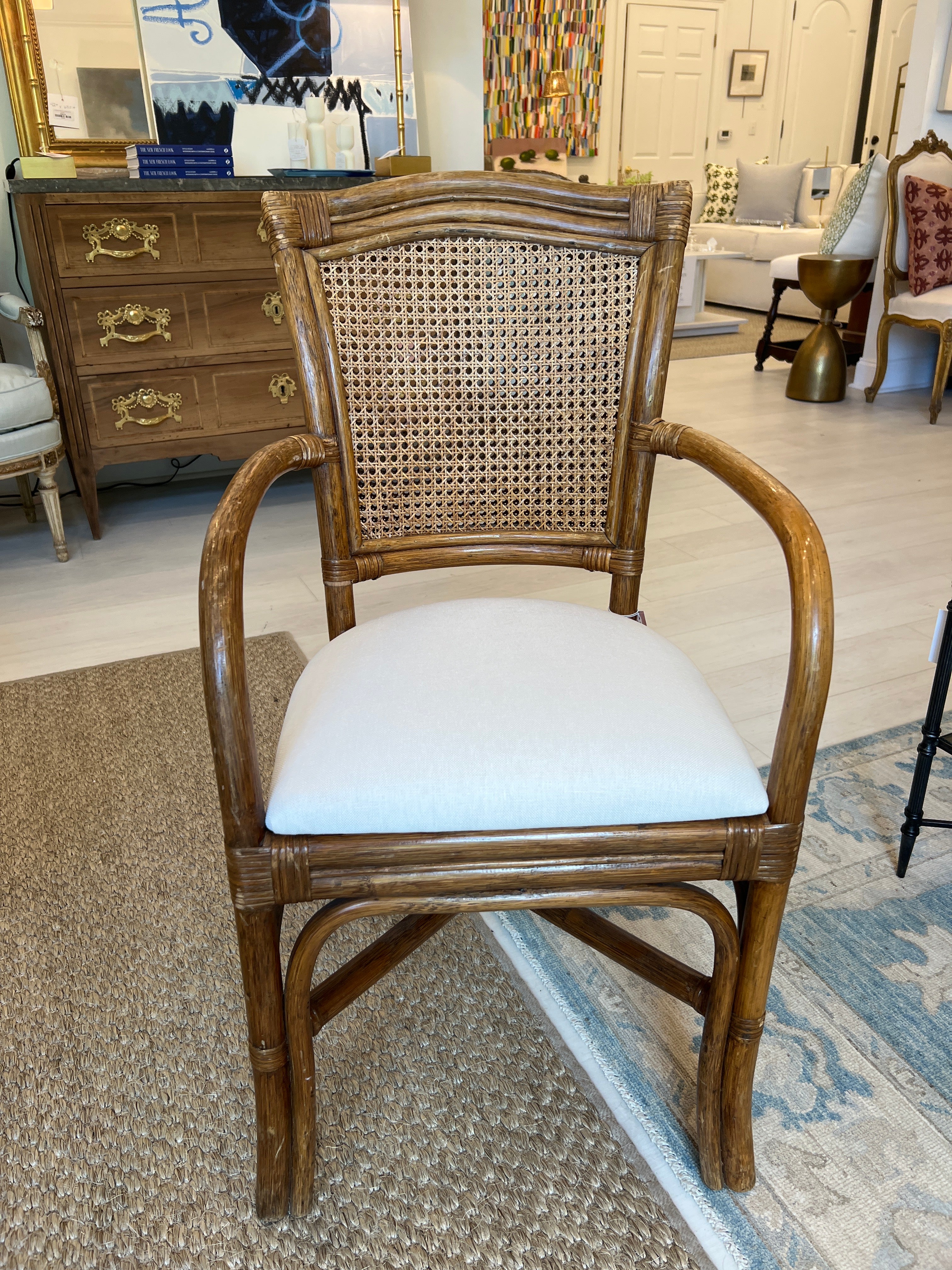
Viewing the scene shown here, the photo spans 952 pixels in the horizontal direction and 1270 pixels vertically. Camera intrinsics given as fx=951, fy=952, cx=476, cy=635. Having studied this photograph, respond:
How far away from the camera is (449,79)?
10.5 feet

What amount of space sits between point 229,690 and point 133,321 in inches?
85.8

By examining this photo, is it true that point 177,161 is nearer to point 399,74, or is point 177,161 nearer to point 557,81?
point 399,74

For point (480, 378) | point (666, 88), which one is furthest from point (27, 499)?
point (666, 88)

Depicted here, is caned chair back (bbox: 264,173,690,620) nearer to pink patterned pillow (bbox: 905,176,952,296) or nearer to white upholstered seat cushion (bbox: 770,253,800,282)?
pink patterned pillow (bbox: 905,176,952,296)

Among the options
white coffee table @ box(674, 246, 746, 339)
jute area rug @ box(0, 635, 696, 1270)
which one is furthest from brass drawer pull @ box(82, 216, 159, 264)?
white coffee table @ box(674, 246, 746, 339)

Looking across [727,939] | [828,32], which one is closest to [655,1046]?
[727,939]

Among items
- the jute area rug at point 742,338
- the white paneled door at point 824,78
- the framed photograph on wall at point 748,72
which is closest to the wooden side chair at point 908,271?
the jute area rug at point 742,338

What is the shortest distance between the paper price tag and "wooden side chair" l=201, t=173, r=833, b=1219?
2257mm

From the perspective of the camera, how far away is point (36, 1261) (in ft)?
2.83

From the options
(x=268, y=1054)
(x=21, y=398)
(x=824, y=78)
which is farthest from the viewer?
(x=824, y=78)

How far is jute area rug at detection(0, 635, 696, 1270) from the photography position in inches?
34.7

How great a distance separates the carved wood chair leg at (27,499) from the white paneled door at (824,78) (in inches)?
291

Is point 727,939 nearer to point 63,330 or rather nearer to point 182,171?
point 63,330

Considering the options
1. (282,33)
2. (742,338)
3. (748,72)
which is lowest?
(742,338)
